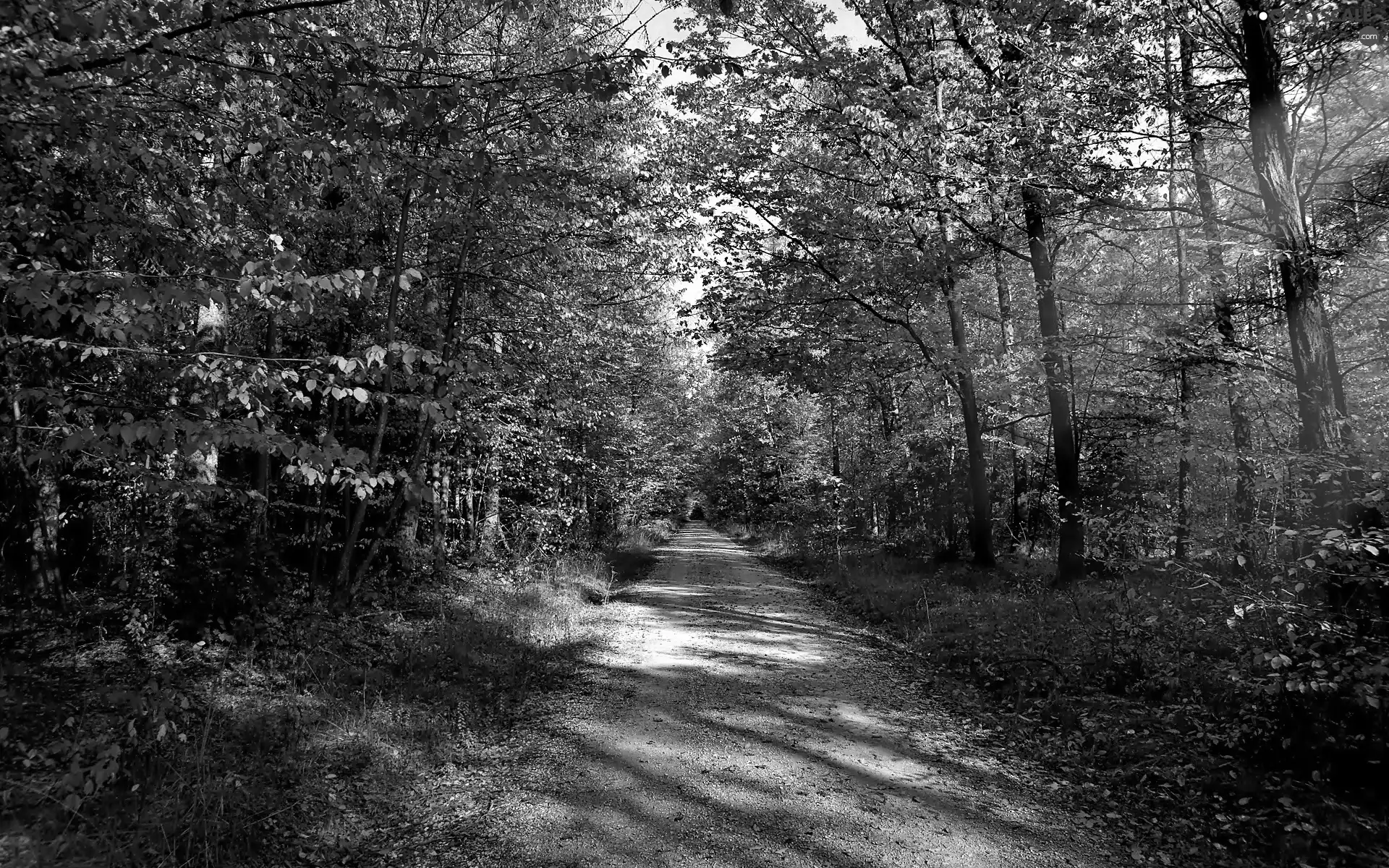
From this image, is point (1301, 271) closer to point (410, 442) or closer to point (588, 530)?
point (410, 442)

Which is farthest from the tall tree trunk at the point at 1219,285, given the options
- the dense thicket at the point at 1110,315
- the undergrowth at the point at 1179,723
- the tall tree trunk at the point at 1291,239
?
the undergrowth at the point at 1179,723

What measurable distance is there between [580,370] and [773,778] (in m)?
9.01

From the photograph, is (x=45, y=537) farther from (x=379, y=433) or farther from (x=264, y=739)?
(x=264, y=739)

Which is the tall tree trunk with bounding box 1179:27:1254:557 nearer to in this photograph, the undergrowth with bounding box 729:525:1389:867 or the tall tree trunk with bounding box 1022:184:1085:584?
the undergrowth with bounding box 729:525:1389:867

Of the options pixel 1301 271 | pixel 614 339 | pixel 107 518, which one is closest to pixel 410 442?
pixel 107 518

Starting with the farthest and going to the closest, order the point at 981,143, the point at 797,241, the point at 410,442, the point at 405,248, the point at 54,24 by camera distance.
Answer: the point at 797,241, the point at 410,442, the point at 981,143, the point at 405,248, the point at 54,24

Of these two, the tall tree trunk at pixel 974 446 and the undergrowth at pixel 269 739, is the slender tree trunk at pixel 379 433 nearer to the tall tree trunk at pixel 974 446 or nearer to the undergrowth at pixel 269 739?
the undergrowth at pixel 269 739

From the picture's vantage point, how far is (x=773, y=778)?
502 cm

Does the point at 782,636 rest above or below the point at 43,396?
below

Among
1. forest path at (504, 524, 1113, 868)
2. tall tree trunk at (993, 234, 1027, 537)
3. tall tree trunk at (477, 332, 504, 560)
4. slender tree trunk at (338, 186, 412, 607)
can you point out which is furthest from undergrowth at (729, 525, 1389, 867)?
tall tree trunk at (477, 332, 504, 560)

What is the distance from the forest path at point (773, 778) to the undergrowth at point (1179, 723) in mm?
528

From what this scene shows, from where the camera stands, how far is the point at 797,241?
45.4ft

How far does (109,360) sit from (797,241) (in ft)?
38.2

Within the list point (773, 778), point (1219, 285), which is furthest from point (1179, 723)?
point (1219, 285)
